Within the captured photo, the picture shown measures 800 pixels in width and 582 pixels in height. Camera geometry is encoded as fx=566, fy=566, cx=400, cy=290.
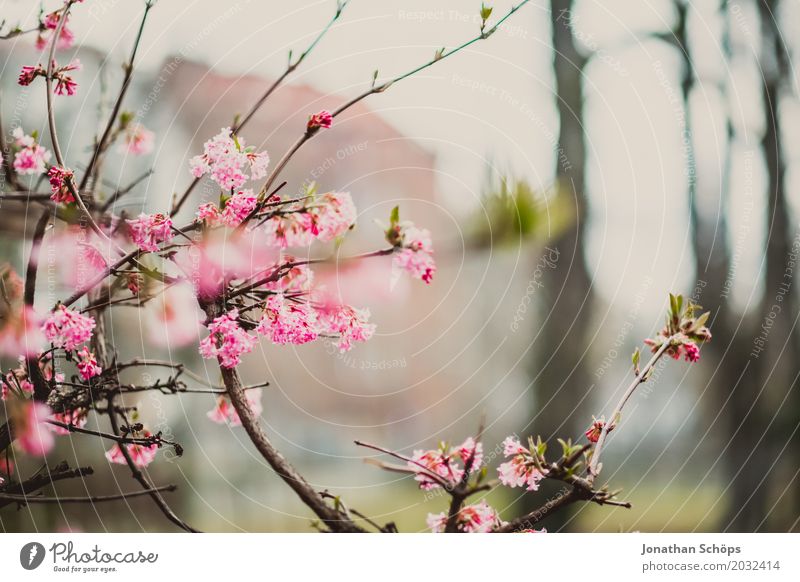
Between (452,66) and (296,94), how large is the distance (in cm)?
25

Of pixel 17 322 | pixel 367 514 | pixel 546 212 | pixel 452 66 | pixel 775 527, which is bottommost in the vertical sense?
pixel 775 527

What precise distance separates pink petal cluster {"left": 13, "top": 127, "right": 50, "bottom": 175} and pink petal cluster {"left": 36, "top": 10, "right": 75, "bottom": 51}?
15 cm

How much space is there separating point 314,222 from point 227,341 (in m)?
0.17

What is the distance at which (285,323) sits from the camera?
666 mm

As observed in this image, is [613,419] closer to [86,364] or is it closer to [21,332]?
[86,364]

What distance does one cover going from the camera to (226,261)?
0.70 m

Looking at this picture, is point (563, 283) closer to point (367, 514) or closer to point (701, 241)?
point (701, 241)

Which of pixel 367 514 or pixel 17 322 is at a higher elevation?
pixel 17 322

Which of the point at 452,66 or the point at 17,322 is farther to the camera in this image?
the point at 452,66

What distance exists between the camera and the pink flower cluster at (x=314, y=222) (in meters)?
0.66

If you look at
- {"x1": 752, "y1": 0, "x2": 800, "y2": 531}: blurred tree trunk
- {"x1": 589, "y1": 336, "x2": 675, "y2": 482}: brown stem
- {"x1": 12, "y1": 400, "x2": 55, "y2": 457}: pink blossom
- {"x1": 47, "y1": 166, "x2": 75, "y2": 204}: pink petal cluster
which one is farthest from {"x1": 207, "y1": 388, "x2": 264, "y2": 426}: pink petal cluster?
{"x1": 752, "y1": 0, "x2": 800, "y2": 531}: blurred tree trunk

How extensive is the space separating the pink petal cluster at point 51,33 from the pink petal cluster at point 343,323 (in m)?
0.58

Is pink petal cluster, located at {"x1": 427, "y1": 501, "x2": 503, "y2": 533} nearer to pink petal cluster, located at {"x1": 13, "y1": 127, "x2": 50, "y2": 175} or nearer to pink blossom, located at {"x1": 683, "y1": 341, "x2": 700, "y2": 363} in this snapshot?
pink blossom, located at {"x1": 683, "y1": 341, "x2": 700, "y2": 363}
